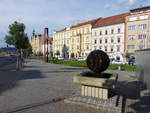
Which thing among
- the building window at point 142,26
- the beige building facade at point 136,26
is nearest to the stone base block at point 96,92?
the beige building facade at point 136,26

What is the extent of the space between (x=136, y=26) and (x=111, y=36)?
11061mm

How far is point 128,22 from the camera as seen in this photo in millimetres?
62656

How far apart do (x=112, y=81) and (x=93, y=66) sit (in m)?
1.27

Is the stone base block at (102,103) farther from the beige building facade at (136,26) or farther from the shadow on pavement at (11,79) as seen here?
the beige building facade at (136,26)

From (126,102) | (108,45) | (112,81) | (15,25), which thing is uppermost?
(15,25)

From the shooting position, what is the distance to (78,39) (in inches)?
3472

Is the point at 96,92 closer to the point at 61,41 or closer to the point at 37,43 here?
the point at 61,41

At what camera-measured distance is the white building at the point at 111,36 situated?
64812 mm

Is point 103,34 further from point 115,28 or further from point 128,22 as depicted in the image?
Result: point 128,22

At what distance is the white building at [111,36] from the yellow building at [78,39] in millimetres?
3913

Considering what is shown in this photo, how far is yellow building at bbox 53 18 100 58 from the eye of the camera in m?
81.1

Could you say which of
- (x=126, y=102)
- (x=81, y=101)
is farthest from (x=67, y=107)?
(x=126, y=102)

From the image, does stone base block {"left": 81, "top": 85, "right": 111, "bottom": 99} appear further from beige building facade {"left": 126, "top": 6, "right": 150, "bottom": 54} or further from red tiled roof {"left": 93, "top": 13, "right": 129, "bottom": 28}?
red tiled roof {"left": 93, "top": 13, "right": 129, "bottom": 28}

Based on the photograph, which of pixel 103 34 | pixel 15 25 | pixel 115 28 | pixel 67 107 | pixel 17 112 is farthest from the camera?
pixel 103 34
